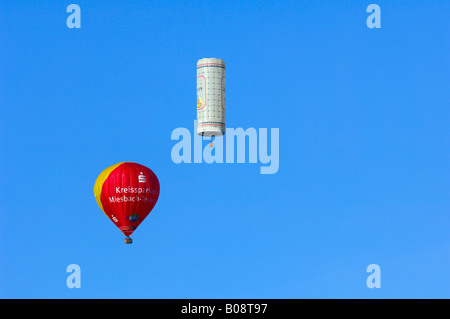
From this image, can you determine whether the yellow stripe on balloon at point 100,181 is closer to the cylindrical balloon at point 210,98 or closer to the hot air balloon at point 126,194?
the hot air balloon at point 126,194

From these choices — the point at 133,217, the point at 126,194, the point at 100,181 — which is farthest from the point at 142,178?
the point at 100,181

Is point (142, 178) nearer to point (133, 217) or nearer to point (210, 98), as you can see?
point (133, 217)

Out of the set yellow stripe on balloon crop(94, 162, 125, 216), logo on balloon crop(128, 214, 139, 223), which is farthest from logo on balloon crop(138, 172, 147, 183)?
logo on balloon crop(128, 214, 139, 223)

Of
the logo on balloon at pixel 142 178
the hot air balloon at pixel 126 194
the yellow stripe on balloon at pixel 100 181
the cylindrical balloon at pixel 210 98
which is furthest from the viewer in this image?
the yellow stripe on balloon at pixel 100 181

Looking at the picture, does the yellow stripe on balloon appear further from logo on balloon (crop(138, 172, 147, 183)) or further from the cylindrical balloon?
the cylindrical balloon

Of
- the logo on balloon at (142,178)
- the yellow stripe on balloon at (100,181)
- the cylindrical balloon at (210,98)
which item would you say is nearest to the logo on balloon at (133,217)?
the yellow stripe on balloon at (100,181)

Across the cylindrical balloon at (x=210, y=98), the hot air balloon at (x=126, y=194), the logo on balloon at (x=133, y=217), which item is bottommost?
the logo on balloon at (x=133, y=217)
